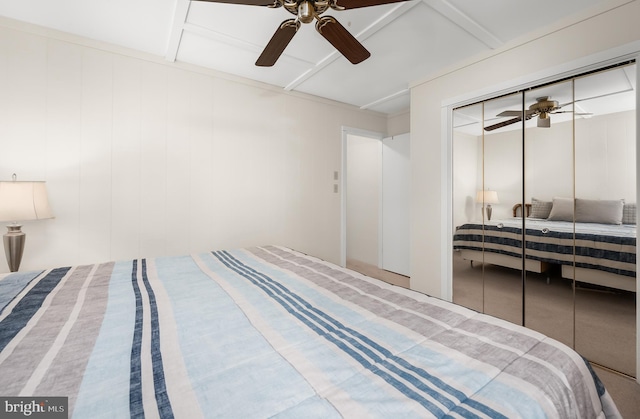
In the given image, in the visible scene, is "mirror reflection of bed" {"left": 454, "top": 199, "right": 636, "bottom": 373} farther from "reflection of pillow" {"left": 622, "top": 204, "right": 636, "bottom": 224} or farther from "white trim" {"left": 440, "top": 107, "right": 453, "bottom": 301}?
"white trim" {"left": 440, "top": 107, "right": 453, "bottom": 301}

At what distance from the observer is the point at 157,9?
1.88 metres

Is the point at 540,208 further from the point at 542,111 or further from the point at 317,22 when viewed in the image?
the point at 317,22

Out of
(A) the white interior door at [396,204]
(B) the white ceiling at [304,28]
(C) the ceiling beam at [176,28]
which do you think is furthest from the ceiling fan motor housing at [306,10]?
(A) the white interior door at [396,204]

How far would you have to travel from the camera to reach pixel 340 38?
1636 millimetres

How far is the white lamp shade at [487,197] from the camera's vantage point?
246cm

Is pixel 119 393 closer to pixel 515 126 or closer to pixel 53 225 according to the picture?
pixel 53 225

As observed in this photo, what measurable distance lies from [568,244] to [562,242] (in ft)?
0.12

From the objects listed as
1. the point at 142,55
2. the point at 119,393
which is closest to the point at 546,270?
the point at 119,393

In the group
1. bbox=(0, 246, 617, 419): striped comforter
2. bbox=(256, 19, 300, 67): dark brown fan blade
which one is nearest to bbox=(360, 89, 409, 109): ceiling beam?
bbox=(256, 19, 300, 67): dark brown fan blade

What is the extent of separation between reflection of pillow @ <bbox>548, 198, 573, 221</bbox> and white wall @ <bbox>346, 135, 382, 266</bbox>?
2.45 metres

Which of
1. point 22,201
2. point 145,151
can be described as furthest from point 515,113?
point 22,201

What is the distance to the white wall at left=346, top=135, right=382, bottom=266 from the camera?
446cm

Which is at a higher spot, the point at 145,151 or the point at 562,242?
the point at 145,151

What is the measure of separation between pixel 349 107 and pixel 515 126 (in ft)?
7.02
